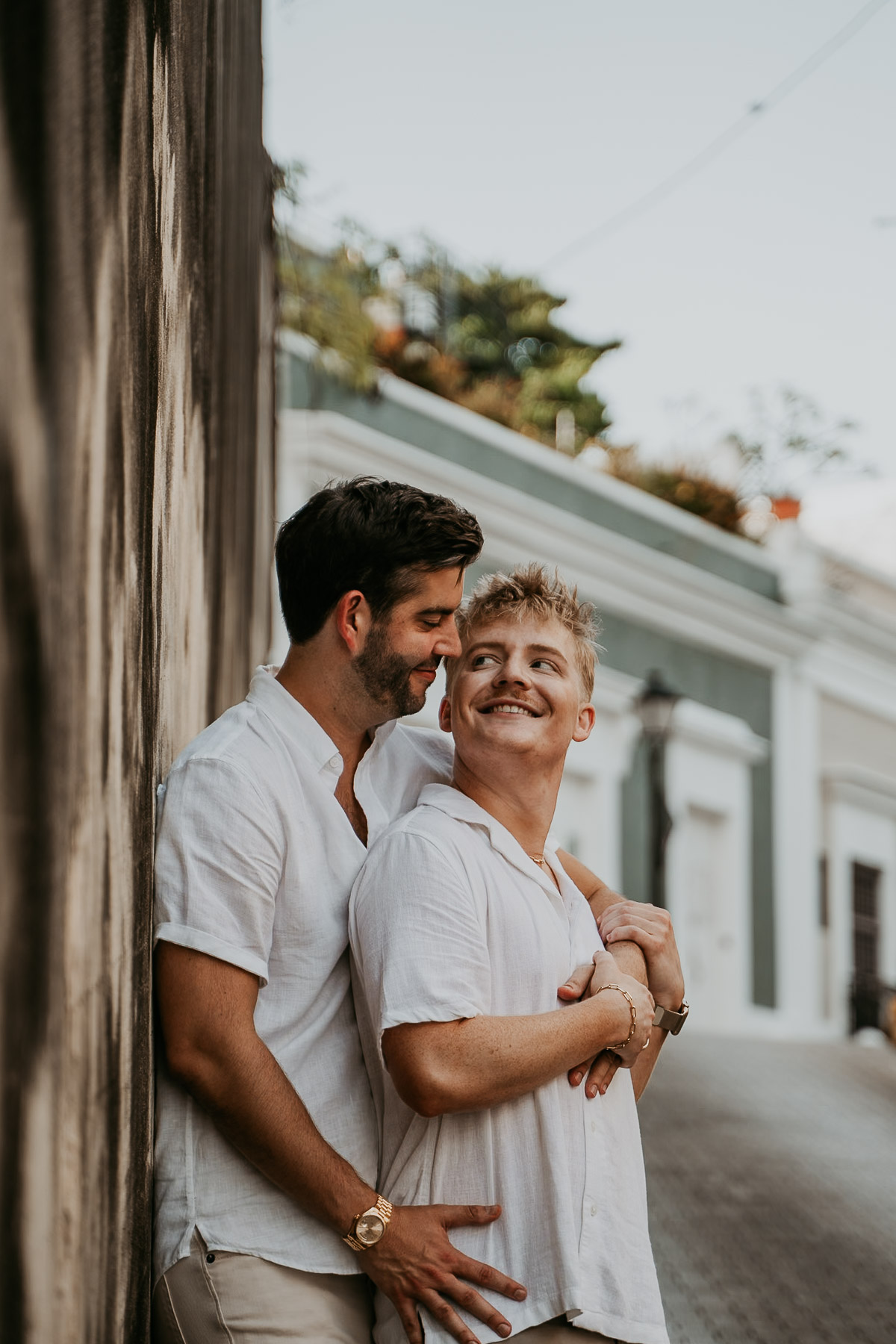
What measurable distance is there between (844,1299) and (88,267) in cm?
362

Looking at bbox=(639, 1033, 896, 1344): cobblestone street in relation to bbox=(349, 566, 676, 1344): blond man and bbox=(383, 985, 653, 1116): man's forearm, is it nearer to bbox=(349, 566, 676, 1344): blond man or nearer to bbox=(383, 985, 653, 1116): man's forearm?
bbox=(349, 566, 676, 1344): blond man

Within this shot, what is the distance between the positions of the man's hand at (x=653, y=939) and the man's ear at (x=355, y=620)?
661 millimetres

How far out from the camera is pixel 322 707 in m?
2.61

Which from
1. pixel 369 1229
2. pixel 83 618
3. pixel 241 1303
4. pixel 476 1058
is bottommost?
pixel 241 1303

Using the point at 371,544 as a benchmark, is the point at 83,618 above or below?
below

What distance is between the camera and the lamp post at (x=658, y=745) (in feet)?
41.6

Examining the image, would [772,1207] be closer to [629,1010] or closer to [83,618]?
[629,1010]

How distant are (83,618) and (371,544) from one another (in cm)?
112

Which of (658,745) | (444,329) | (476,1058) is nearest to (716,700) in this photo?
(658,745)

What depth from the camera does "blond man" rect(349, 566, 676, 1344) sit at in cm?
218

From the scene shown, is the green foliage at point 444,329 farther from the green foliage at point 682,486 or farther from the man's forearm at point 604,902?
the man's forearm at point 604,902

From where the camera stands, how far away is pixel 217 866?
7.46 feet

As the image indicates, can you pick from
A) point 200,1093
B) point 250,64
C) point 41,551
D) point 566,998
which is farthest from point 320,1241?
point 250,64

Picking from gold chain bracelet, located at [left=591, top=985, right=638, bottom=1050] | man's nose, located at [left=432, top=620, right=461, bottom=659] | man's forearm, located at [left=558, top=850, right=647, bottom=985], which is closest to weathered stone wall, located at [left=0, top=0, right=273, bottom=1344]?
man's nose, located at [left=432, top=620, right=461, bottom=659]
